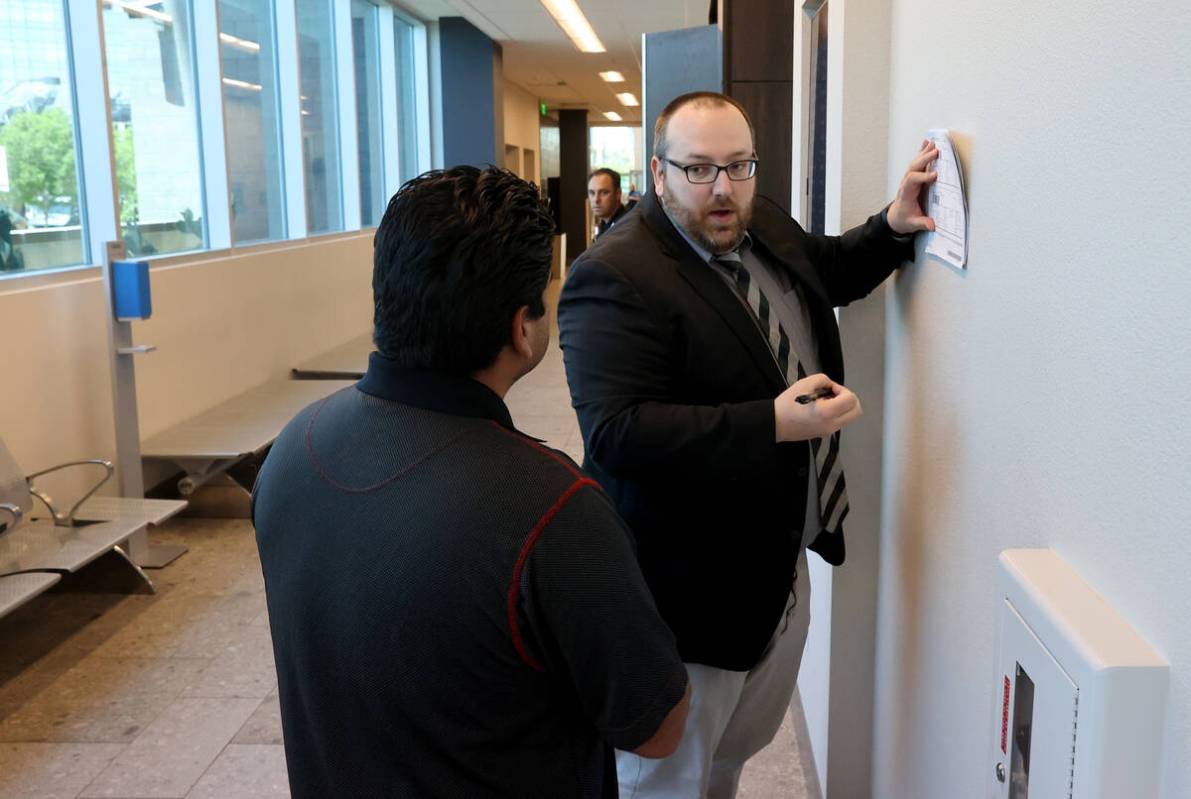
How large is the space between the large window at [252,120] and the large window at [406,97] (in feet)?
12.4

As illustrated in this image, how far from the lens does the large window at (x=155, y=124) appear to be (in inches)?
→ 239

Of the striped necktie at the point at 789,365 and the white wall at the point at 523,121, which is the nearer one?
the striped necktie at the point at 789,365

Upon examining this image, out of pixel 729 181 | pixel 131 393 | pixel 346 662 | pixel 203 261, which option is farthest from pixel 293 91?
pixel 346 662

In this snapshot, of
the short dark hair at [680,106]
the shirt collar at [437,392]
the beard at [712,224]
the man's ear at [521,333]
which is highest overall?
the short dark hair at [680,106]

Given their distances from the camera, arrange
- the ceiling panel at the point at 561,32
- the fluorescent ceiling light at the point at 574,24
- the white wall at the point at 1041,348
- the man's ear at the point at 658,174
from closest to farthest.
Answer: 1. the white wall at the point at 1041,348
2. the man's ear at the point at 658,174
3. the fluorescent ceiling light at the point at 574,24
4. the ceiling panel at the point at 561,32

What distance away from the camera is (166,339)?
20.1ft

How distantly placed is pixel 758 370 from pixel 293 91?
7638 millimetres

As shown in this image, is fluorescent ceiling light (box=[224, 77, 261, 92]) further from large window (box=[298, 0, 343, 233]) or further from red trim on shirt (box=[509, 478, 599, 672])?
red trim on shirt (box=[509, 478, 599, 672])

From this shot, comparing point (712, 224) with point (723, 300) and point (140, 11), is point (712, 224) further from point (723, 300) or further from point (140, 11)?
point (140, 11)

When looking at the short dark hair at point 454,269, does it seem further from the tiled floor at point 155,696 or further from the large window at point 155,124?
the large window at point 155,124

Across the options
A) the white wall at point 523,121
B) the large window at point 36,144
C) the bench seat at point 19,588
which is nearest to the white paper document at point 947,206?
the bench seat at point 19,588

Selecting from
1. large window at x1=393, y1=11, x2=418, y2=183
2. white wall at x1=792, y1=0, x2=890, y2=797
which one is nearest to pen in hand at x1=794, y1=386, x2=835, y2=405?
white wall at x1=792, y1=0, x2=890, y2=797

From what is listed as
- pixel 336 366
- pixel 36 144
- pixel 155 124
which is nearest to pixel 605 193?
pixel 336 366

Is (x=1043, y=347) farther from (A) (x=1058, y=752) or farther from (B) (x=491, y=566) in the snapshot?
(B) (x=491, y=566)
